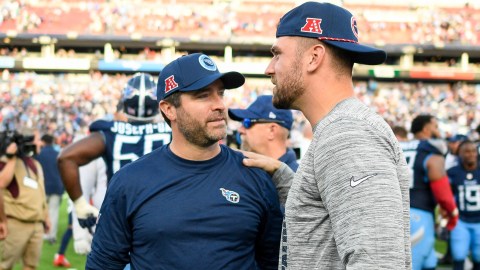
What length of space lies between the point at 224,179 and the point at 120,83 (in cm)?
3110

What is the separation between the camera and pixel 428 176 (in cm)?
640

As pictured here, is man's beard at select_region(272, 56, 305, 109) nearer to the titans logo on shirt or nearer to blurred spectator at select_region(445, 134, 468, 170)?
the titans logo on shirt

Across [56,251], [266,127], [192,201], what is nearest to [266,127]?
[266,127]

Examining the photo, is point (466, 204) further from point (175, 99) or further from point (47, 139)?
point (47, 139)

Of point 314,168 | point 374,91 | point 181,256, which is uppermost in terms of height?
point 314,168

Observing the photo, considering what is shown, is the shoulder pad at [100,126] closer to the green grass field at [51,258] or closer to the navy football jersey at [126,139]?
the navy football jersey at [126,139]

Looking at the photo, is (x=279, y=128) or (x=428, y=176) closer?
(x=279, y=128)

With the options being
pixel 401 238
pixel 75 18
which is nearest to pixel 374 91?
pixel 75 18

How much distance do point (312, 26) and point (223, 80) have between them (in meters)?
0.74

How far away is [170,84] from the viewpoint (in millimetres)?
2541

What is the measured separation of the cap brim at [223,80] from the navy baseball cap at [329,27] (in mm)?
562

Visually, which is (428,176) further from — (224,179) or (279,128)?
(224,179)

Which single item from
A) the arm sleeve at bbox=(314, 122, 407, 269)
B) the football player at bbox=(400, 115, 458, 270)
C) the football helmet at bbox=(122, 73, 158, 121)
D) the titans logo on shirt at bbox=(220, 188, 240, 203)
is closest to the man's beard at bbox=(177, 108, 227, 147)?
the titans logo on shirt at bbox=(220, 188, 240, 203)

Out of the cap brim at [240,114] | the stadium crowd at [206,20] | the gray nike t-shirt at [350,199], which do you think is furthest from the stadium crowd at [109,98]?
the gray nike t-shirt at [350,199]
